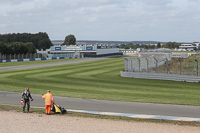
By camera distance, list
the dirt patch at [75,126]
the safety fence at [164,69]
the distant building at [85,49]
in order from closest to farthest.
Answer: the dirt patch at [75,126] < the safety fence at [164,69] < the distant building at [85,49]

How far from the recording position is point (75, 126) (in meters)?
12.7

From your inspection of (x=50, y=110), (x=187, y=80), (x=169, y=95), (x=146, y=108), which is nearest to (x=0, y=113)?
(x=50, y=110)

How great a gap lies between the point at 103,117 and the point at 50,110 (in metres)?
2.92

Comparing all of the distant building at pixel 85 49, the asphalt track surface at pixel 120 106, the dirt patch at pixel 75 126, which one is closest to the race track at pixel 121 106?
the asphalt track surface at pixel 120 106

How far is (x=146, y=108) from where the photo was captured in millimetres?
16500

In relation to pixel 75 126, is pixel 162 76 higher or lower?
higher

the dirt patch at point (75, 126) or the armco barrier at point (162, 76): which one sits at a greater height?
the armco barrier at point (162, 76)

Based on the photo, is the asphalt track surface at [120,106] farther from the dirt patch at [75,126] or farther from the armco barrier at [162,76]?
the armco barrier at [162,76]

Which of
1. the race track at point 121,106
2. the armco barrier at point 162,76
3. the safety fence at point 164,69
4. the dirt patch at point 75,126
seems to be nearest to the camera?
the dirt patch at point 75,126

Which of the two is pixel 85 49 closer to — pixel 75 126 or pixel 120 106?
pixel 120 106

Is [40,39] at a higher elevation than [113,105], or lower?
higher

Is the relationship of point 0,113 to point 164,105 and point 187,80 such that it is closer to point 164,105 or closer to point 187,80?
point 164,105

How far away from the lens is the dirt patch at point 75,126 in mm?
12070

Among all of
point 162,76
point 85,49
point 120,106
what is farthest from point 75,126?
point 85,49
